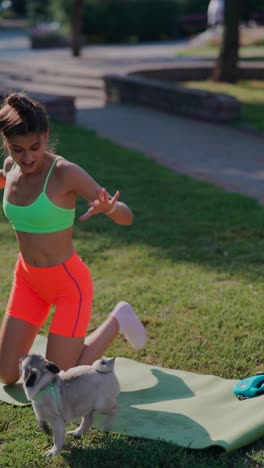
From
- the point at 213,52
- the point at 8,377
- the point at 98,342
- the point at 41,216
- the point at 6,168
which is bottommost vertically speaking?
the point at 213,52

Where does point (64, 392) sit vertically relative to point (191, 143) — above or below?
above

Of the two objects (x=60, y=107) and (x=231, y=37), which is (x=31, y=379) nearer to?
(x=60, y=107)

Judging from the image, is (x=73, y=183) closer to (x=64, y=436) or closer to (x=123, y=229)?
(x=64, y=436)

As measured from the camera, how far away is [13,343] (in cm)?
365

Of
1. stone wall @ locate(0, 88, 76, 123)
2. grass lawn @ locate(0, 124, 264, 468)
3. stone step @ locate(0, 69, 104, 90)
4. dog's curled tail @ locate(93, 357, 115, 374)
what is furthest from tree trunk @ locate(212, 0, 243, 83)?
dog's curled tail @ locate(93, 357, 115, 374)

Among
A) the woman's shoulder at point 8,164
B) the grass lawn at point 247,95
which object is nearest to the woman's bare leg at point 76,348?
the woman's shoulder at point 8,164

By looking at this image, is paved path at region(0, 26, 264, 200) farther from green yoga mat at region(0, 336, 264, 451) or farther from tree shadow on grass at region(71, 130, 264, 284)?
green yoga mat at region(0, 336, 264, 451)

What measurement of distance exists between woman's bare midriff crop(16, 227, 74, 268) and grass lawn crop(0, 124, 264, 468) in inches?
28.6

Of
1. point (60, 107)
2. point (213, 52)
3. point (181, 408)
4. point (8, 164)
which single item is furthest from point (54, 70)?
Answer: point (181, 408)

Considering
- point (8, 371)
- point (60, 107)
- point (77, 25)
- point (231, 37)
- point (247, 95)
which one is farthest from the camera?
point (77, 25)

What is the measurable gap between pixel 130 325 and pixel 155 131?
7.57 m

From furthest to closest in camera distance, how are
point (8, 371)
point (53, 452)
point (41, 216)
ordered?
point (8, 371) < point (41, 216) < point (53, 452)

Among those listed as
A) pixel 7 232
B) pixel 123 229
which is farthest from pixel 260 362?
pixel 7 232

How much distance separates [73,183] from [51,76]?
15.6 m
